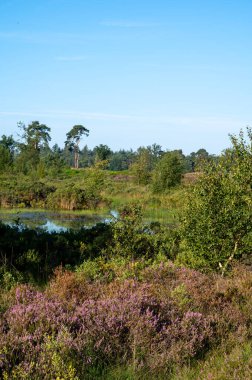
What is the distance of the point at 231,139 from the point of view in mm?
13883

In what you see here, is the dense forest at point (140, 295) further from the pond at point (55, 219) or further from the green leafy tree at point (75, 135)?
the green leafy tree at point (75, 135)

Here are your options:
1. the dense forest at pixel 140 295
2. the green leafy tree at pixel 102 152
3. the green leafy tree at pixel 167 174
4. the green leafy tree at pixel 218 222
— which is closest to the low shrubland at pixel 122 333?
the dense forest at pixel 140 295

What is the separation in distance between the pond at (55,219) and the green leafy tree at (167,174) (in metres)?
16.7

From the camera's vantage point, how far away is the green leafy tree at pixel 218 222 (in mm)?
11961

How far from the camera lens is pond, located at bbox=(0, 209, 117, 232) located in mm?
27703

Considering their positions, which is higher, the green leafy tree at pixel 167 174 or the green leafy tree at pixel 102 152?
the green leafy tree at pixel 102 152

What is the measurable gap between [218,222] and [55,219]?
70.4 feet

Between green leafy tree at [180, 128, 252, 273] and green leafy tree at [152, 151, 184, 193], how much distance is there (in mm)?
39012

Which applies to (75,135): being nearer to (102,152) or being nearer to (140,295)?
(102,152)

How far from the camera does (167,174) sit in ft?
171

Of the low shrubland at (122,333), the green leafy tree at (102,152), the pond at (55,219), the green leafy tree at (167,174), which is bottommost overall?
the pond at (55,219)

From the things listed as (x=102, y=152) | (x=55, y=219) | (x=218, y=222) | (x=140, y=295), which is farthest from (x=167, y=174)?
(x=102, y=152)

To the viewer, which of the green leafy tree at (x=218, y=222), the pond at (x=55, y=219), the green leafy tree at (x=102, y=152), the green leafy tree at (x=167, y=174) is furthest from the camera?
the green leafy tree at (x=102, y=152)

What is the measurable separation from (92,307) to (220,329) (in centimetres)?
175
